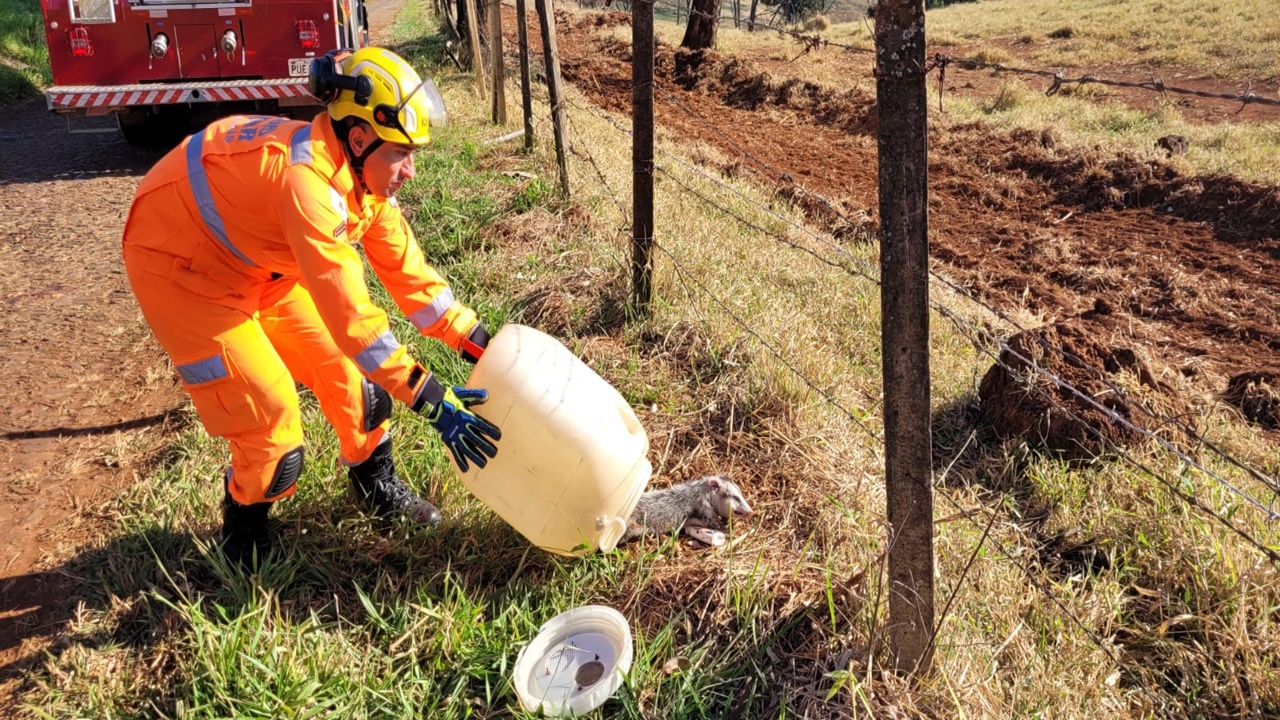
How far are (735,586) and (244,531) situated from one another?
1577 millimetres

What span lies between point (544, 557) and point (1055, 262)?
5.02 meters

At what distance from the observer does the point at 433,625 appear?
2.57m

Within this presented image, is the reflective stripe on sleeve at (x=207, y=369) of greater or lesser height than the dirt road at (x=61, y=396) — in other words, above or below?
above

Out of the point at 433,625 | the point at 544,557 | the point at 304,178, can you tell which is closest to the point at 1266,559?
the point at 544,557

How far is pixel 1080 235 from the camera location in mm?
6938

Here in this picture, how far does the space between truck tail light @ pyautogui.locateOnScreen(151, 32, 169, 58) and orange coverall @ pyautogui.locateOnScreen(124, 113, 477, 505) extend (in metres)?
6.02

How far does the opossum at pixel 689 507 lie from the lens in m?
2.91

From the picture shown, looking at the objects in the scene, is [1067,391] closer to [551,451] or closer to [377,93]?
[551,451]

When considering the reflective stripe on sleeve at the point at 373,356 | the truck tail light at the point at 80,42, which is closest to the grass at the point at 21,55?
the truck tail light at the point at 80,42

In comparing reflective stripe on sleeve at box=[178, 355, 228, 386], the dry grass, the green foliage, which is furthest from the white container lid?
the green foliage

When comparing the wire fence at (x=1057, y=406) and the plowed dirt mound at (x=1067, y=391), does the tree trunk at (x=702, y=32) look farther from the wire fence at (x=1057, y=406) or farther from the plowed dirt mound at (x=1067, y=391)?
the plowed dirt mound at (x=1067, y=391)

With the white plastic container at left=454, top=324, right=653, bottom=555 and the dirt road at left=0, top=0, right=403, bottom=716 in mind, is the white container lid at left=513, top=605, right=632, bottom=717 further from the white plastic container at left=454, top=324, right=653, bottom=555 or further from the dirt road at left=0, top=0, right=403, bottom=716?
the dirt road at left=0, top=0, right=403, bottom=716

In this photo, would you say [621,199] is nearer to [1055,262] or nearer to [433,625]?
[1055,262]

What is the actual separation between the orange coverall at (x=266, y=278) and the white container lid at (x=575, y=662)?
2.64ft
